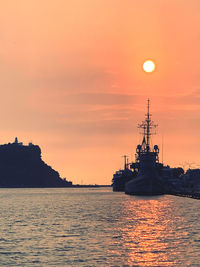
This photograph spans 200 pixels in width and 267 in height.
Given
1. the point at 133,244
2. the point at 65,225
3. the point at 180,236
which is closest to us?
the point at 133,244

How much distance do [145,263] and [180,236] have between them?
20.3 meters

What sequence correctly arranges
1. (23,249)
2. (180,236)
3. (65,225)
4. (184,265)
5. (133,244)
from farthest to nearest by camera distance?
(65,225) < (180,236) < (133,244) < (23,249) < (184,265)

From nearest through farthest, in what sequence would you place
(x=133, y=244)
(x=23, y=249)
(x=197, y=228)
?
(x=23, y=249)
(x=133, y=244)
(x=197, y=228)

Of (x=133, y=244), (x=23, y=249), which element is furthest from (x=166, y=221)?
(x=23, y=249)

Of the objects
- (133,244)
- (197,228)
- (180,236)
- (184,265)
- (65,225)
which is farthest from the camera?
(65,225)

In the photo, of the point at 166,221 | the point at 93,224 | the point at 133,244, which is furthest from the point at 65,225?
the point at 133,244

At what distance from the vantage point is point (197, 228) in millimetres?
77750

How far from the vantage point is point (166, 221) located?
9150 centimetres

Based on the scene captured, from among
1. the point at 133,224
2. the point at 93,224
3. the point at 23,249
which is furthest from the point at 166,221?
the point at 23,249

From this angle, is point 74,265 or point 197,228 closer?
point 74,265

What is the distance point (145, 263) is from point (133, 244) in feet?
41.0

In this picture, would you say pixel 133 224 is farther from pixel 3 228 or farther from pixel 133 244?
pixel 133 244

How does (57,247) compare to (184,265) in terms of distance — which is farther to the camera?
(57,247)

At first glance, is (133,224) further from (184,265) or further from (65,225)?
(184,265)
